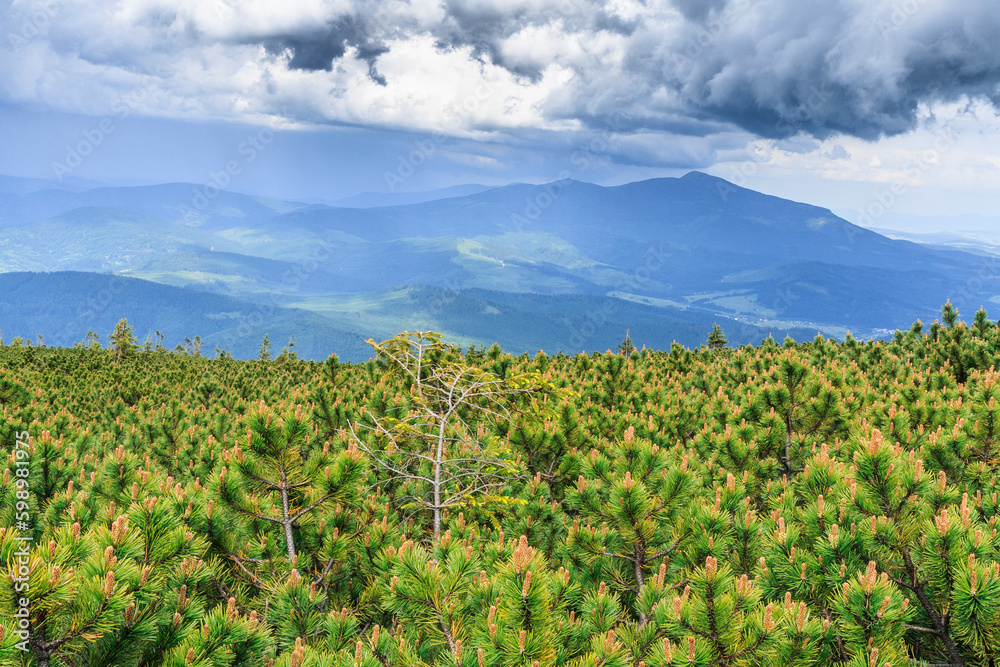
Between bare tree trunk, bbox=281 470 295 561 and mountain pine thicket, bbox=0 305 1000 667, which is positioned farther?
bare tree trunk, bbox=281 470 295 561

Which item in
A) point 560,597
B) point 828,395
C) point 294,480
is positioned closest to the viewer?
point 560,597

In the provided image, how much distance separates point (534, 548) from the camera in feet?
13.8

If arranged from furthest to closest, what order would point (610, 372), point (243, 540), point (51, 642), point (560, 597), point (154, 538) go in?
1. point (610, 372)
2. point (243, 540)
3. point (560, 597)
4. point (154, 538)
5. point (51, 642)

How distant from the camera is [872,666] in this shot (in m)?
2.69

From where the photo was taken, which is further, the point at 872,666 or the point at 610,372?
the point at 610,372

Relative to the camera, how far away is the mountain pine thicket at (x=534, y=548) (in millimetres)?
2662

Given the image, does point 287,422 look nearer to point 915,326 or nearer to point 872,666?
point 872,666

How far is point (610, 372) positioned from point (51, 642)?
958cm

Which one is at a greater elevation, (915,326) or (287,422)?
(915,326)

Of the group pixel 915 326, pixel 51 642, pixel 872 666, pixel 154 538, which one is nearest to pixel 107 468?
pixel 154 538

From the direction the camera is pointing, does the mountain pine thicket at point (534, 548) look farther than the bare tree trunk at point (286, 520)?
No

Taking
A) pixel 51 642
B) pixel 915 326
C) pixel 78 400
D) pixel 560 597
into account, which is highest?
pixel 915 326

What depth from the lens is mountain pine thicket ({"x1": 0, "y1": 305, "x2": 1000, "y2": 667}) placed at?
105 inches

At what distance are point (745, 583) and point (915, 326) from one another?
517 inches
